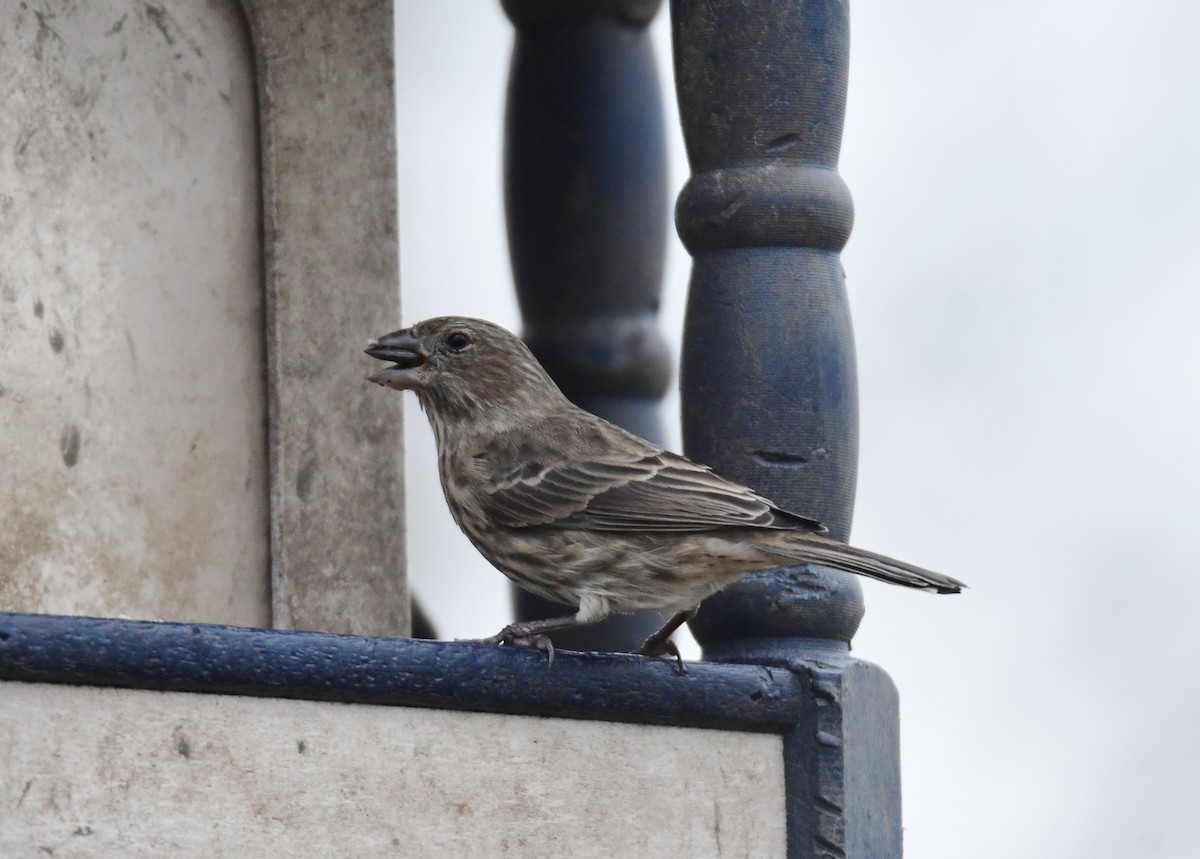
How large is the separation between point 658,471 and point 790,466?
12.2 inches

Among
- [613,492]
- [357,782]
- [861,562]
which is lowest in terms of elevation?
[357,782]

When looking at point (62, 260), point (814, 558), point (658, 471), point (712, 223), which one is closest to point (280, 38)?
point (62, 260)

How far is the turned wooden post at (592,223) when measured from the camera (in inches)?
231

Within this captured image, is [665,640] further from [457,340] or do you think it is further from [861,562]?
[457,340]

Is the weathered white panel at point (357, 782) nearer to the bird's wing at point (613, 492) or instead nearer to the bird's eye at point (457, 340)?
the bird's wing at point (613, 492)

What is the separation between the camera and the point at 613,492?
414 centimetres

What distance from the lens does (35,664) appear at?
3.18 m

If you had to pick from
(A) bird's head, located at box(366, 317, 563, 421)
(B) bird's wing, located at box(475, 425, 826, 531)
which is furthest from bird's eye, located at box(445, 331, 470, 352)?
(B) bird's wing, located at box(475, 425, 826, 531)

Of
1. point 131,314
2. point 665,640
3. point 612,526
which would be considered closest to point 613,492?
point 612,526

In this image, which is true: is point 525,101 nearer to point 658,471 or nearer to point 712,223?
point 712,223

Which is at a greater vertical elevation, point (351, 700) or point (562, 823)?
point (351, 700)

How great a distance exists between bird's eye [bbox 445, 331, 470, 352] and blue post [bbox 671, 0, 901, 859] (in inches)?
21.2

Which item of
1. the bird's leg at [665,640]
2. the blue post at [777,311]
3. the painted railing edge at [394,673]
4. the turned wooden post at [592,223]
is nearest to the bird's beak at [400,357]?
the blue post at [777,311]

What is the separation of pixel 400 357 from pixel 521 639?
1041 mm
